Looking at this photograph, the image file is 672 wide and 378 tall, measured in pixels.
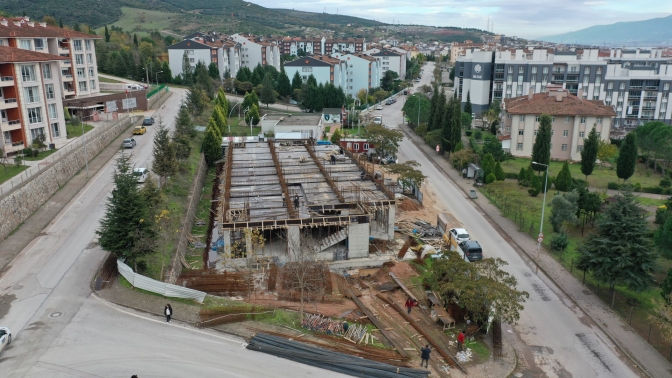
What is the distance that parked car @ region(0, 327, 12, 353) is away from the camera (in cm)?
1838

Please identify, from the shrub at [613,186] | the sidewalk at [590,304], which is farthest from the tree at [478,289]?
the shrub at [613,186]

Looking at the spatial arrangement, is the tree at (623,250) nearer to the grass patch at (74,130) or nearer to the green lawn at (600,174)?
the green lawn at (600,174)

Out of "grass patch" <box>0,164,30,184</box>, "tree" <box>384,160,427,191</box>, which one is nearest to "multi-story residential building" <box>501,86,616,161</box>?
"tree" <box>384,160,427,191</box>

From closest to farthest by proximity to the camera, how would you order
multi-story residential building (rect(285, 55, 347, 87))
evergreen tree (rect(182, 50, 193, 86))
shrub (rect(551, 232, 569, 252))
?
shrub (rect(551, 232, 569, 252))
evergreen tree (rect(182, 50, 193, 86))
multi-story residential building (rect(285, 55, 347, 87))

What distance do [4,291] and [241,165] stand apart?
72.3 feet

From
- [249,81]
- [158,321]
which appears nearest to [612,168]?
[158,321]

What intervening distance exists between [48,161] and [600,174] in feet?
163

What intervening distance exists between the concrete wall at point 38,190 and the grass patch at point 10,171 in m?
2.05

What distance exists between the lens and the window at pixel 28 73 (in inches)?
1554

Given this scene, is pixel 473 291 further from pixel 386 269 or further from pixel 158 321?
pixel 158 321

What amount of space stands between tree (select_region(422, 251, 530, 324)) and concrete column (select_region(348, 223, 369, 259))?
699cm

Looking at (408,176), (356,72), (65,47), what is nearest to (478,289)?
(408,176)

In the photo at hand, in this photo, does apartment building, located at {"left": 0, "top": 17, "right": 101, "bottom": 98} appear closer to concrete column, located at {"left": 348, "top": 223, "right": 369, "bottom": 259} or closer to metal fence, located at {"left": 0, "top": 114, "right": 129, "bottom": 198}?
metal fence, located at {"left": 0, "top": 114, "right": 129, "bottom": 198}

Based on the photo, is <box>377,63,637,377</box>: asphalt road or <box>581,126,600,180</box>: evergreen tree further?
<box>581,126,600,180</box>: evergreen tree
